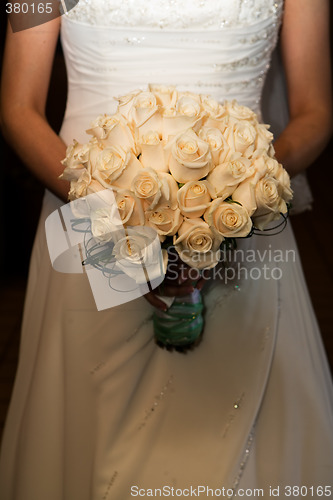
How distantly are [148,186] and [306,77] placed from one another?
76 cm

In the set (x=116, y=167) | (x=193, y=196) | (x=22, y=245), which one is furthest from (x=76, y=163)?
(x=22, y=245)

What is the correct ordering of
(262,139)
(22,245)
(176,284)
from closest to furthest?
(262,139) < (176,284) < (22,245)

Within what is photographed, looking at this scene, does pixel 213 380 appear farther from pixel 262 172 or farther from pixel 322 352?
pixel 262 172

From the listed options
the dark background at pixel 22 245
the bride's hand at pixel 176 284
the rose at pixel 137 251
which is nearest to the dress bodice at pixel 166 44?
the bride's hand at pixel 176 284

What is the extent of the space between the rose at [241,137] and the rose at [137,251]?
0.20 metres

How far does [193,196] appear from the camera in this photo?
1.03 meters

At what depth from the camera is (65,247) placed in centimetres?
127

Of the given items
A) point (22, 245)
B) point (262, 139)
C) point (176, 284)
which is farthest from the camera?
point (22, 245)

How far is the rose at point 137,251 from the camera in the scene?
1.05 m

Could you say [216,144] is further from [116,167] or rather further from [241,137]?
[116,167]

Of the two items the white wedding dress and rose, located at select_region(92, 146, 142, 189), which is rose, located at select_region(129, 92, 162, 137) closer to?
rose, located at select_region(92, 146, 142, 189)

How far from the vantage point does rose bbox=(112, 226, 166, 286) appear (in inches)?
41.3

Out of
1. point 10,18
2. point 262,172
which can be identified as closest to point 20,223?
point 10,18

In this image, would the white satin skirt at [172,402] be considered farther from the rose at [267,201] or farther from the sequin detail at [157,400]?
the rose at [267,201]
